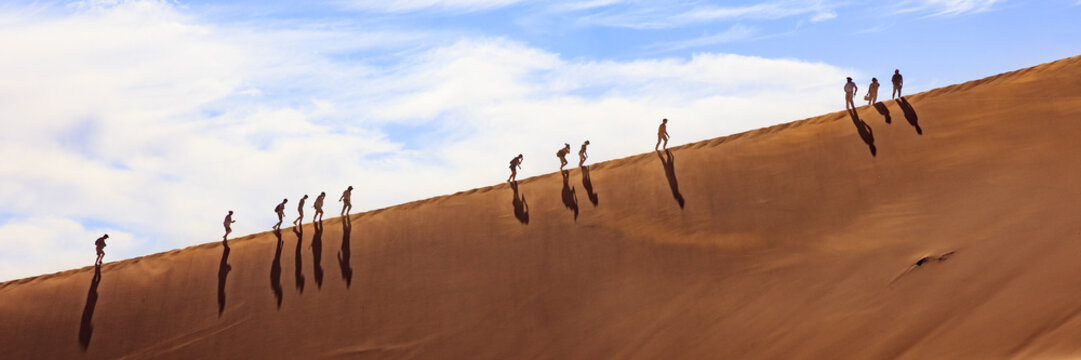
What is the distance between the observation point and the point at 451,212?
19.1 meters

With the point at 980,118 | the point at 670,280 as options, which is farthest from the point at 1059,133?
the point at 670,280

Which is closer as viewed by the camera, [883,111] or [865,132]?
[865,132]

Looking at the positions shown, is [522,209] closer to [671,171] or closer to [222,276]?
[671,171]

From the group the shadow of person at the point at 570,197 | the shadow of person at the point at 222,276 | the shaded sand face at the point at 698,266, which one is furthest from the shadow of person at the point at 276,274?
the shadow of person at the point at 570,197

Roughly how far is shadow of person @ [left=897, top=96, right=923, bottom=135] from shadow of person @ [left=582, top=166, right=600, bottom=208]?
5372 millimetres

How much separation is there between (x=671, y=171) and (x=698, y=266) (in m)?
2.91

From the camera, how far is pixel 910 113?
17.2 metres

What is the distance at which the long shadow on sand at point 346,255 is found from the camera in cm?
1830

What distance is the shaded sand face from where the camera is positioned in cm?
1282

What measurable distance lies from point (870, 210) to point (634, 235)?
375 cm

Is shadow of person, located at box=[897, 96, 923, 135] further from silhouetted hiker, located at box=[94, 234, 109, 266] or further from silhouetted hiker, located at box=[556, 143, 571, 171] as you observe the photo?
silhouetted hiker, located at box=[94, 234, 109, 266]

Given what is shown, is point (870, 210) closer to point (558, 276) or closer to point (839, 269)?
point (839, 269)

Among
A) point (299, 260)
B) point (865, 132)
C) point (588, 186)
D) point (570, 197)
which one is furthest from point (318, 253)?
point (865, 132)

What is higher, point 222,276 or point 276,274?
point 222,276
